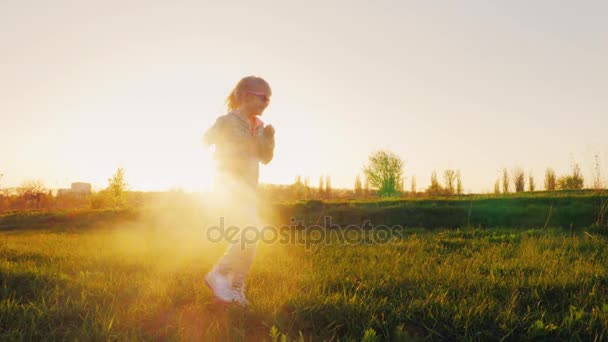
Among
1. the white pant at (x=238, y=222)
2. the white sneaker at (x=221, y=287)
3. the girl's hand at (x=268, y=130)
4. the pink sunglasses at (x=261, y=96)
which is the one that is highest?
the pink sunglasses at (x=261, y=96)

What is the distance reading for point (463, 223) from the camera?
40.4ft

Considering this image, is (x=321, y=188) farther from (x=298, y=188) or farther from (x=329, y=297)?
(x=329, y=297)

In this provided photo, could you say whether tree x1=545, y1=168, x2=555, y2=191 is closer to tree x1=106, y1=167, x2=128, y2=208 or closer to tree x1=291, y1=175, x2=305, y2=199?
tree x1=291, y1=175, x2=305, y2=199

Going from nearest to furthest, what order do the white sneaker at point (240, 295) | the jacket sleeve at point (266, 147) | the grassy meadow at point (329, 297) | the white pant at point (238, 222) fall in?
1. the grassy meadow at point (329, 297)
2. the white sneaker at point (240, 295)
3. the white pant at point (238, 222)
4. the jacket sleeve at point (266, 147)

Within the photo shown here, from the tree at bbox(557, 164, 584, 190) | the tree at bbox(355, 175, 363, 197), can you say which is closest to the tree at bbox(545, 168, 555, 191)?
the tree at bbox(557, 164, 584, 190)

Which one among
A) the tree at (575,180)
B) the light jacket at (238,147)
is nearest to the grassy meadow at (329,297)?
the light jacket at (238,147)

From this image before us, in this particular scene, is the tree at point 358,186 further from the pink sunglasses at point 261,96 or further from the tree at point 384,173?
the pink sunglasses at point 261,96

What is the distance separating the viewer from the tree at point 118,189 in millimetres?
27562

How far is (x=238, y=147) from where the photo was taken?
347cm

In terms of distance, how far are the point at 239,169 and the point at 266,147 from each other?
332 millimetres

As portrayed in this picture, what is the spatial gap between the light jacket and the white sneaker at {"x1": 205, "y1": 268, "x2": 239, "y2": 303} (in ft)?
2.92

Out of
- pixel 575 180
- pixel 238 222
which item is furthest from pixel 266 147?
pixel 575 180

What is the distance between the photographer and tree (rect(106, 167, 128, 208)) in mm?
27562

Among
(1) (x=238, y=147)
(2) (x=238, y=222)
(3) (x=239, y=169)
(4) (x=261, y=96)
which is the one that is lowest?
(2) (x=238, y=222)
